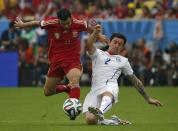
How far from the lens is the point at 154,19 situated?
1131 inches

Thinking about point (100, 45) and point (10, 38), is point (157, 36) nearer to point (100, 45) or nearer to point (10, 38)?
Result: point (100, 45)

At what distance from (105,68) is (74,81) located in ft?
2.02

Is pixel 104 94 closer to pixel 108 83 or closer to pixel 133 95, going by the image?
pixel 108 83

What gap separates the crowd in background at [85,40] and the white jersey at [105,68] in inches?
496

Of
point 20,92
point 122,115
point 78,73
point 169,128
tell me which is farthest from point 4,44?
point 169,128

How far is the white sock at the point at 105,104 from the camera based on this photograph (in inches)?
499

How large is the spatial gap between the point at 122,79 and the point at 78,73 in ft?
44.2

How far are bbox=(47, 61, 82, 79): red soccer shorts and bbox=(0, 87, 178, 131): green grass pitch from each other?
0.89 metres

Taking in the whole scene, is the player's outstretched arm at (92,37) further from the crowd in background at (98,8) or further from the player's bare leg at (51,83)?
the crowd in background at (98,8)

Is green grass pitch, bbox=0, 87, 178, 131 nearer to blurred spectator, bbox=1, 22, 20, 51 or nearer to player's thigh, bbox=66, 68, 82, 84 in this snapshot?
player's thigh, bbox=66, 68, 82, 84

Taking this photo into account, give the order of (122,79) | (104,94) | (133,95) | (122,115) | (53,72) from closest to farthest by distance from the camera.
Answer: (104,94)
(53,72)
(122,115)
(133,95)
(122,79)

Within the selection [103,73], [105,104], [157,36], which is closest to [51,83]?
[103,73]

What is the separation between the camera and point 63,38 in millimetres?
13828

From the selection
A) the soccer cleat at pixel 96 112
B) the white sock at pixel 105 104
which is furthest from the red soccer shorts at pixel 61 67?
the soccer cleat at pixel 96 112
